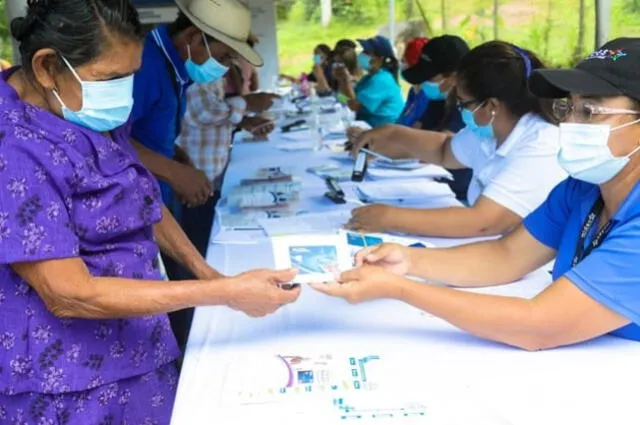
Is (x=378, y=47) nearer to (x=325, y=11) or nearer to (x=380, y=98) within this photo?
(x=380, y=98)

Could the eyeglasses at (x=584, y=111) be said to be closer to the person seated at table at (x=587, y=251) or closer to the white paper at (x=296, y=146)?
the person seated at table at (x=587, y=251)

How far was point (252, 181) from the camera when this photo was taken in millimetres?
2729

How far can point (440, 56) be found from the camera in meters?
3.28

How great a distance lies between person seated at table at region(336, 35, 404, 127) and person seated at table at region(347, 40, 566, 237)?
326cm

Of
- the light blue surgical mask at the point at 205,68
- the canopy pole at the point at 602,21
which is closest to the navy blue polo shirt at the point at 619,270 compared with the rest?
the light blue surgical mask at the point at 205,68

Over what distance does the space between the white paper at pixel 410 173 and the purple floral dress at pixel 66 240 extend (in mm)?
1641

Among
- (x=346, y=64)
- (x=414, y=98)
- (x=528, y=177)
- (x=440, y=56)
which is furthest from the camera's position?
(x=346, y=64)

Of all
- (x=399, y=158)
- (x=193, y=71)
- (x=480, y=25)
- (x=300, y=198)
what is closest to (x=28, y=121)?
(x=193, y=71)

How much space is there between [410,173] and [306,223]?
0.87m

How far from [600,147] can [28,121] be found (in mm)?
1064

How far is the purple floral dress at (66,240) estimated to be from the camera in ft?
3.37

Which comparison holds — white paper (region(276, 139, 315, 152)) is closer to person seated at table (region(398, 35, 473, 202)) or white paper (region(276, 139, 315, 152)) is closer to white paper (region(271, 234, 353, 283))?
person seated at table (region(398, 35, 473, 202))

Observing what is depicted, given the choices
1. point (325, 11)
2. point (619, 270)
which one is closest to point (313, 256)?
point (619, 270)

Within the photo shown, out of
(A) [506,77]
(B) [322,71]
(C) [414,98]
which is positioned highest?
(A) [506,77]
